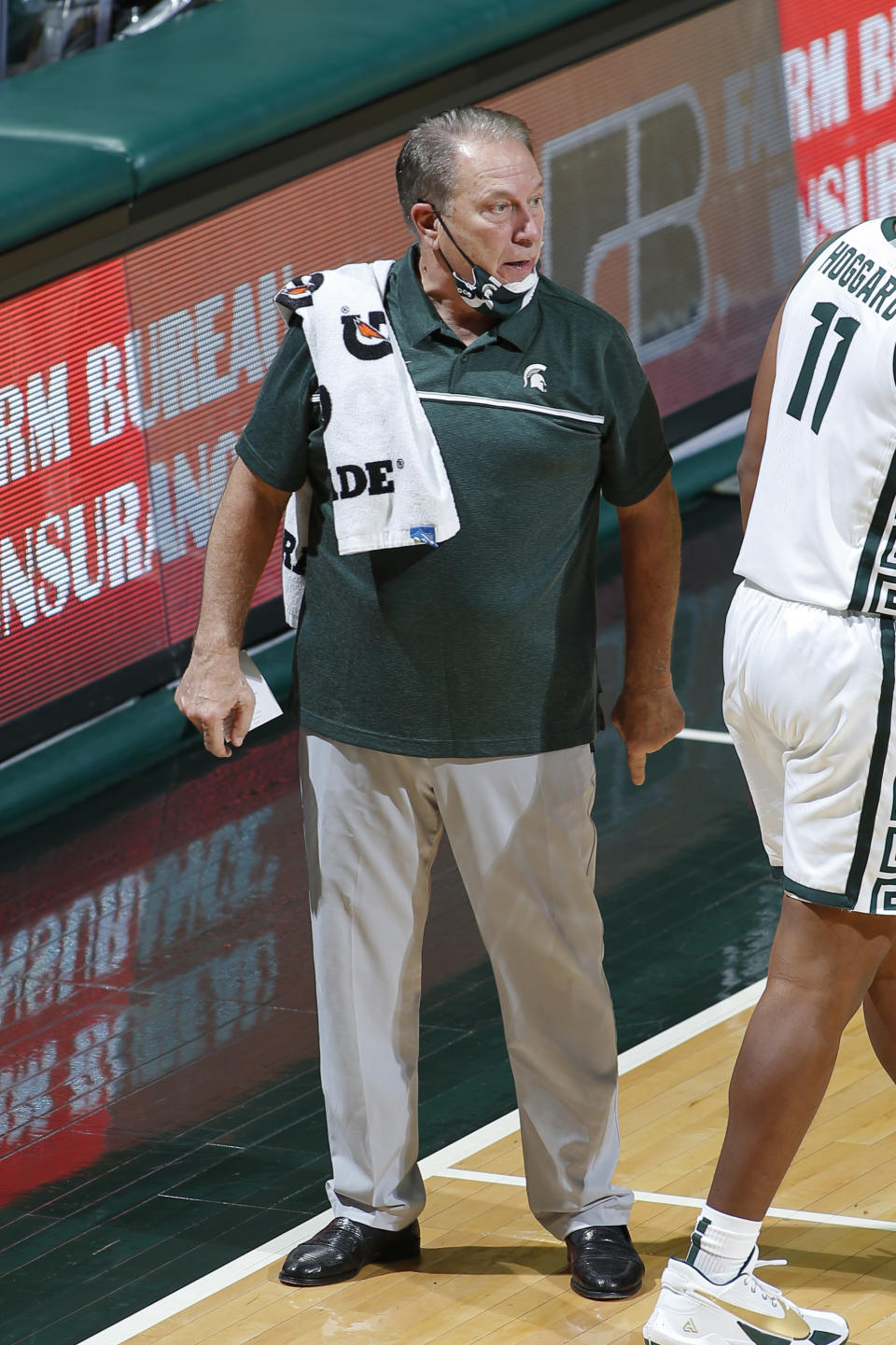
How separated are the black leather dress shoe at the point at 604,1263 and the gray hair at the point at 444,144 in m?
1.69

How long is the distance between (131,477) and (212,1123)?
265cm

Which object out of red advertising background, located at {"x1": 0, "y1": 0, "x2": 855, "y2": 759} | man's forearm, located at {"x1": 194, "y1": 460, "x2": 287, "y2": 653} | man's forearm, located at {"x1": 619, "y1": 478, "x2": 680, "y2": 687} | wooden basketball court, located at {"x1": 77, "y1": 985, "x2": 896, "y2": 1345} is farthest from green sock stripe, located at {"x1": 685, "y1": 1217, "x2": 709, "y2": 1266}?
red advertising background, located at {"x1": 0, "y1": 0, "x2": 855, "y2": 759}

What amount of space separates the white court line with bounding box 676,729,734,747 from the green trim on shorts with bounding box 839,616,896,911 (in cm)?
336

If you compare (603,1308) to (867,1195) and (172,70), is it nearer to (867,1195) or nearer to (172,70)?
(867,1195)

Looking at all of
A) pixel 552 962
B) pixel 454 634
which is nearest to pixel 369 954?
pixel 552 962

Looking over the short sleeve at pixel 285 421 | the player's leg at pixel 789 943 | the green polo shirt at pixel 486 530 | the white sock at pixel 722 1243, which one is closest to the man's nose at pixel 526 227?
the green polo shirt at pixel 486 530

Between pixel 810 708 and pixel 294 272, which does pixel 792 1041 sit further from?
pixel 294 272

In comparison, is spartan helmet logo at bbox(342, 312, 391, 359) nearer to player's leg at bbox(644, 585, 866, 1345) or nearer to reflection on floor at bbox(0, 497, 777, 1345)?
player's leg at bbox(644, 585, 866, 1345)

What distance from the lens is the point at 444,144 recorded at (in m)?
3.75

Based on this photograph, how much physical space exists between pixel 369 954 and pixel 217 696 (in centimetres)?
50

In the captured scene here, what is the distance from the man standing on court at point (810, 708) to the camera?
3453 millimetres

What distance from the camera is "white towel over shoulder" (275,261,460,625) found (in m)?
3.74

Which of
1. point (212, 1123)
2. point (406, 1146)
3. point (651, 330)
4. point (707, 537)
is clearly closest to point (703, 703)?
point (707, 537)

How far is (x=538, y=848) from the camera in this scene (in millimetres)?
3865
